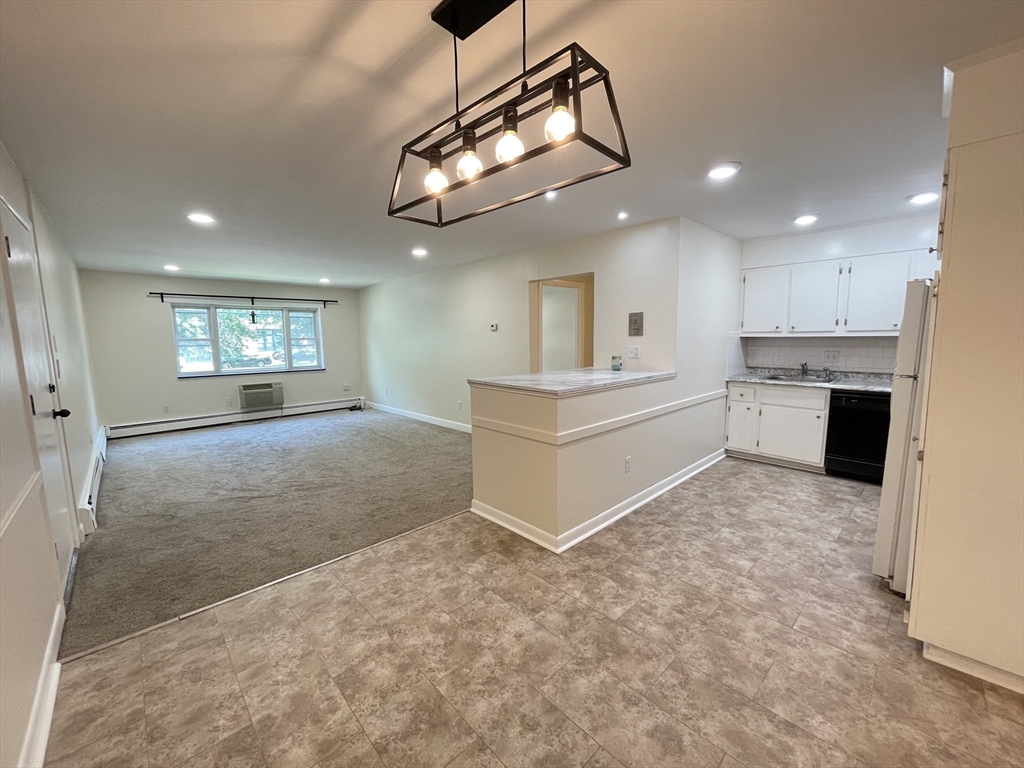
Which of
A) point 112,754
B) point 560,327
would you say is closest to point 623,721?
point 112,754

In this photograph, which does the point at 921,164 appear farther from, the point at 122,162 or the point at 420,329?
the point at 420,329

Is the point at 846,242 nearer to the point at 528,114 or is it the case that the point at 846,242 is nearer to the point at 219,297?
the point at 528,114

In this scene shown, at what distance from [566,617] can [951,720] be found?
147 centimetres

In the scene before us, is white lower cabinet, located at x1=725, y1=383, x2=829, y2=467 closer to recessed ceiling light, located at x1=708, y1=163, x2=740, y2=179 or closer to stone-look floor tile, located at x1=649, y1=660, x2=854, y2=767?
recessed ceiling light, located at x1=708, y1=163, x2=740, y2=179

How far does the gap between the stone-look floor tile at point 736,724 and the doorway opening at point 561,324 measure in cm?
366

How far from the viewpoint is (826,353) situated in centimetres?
438

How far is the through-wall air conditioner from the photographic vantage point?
7000mm

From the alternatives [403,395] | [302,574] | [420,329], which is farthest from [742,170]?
[403,395]

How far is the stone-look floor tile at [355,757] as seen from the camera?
4.45 feet

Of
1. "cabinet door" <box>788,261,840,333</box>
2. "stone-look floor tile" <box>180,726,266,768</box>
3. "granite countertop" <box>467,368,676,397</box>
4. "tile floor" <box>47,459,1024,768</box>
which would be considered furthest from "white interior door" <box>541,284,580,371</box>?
"stone-look floor tile" <box>180,726,266,768</box>

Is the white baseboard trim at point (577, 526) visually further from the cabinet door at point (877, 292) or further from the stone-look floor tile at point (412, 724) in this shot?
the cabinet door at point (877, 292)

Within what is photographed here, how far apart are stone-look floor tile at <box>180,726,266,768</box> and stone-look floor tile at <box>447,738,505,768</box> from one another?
2.16 feet

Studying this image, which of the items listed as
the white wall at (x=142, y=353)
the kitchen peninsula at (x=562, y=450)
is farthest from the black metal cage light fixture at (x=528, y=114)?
the white wall at (x=142, y=353)

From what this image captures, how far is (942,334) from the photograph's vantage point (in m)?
1.66
